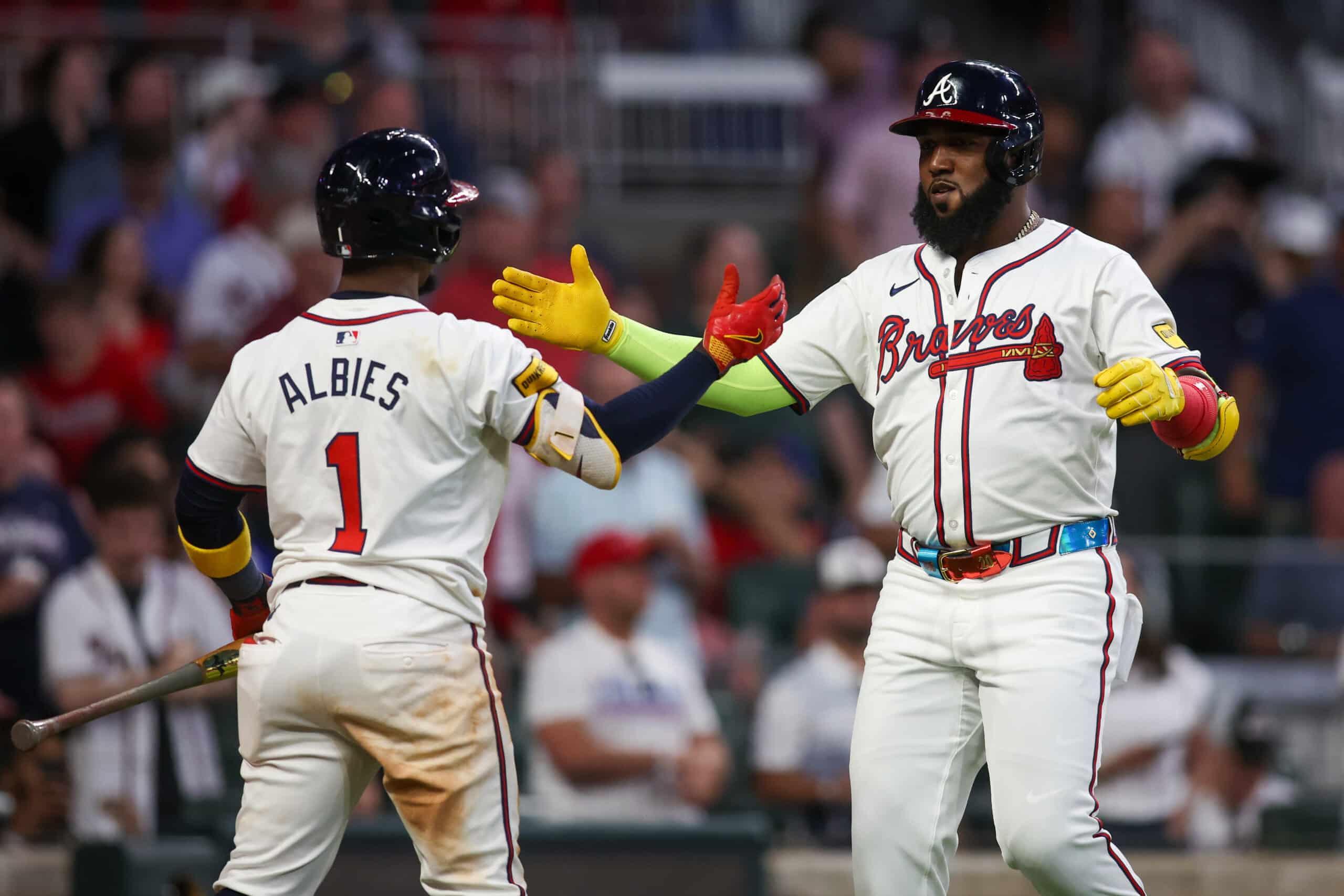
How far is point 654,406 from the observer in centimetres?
436

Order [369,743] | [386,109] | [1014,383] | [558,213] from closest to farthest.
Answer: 1. [369,743]
2. [1014,383]
3. [386,109]
4. [558,213]

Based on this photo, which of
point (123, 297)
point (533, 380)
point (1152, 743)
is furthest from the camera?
point (123, 297)

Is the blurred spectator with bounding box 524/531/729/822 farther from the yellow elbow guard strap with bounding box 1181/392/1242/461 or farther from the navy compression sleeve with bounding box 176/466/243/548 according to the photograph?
the yellow elbow guard strap with bounding box 1181/392/1242/461

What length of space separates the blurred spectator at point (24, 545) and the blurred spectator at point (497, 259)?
2.03m

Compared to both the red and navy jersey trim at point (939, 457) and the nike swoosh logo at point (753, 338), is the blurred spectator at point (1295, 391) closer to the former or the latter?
the red and navy jersey trim at point (939, 457)

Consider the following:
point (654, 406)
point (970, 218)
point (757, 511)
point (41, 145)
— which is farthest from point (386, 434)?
point (41, 145)

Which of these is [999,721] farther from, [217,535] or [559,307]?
[217,535]

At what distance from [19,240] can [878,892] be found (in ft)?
23.2

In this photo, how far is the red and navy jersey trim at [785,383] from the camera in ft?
15.8

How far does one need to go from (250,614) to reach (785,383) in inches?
60.1

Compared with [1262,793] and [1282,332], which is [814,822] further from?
[1282,332]

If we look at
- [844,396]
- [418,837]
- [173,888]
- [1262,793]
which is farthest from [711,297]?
[418,837]

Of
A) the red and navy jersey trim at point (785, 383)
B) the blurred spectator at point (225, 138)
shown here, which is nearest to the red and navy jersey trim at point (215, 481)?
the red and navy jersey trim at point (785, 383)

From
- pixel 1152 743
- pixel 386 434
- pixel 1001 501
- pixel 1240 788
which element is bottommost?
pixel 1240 788
